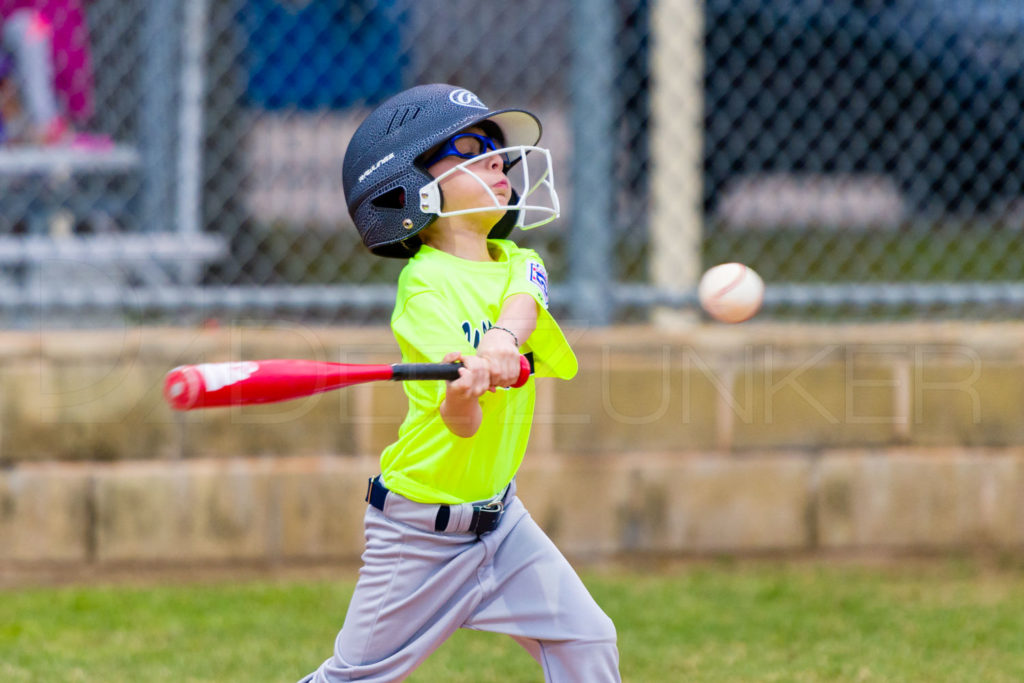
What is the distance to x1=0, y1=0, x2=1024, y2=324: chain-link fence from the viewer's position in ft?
14.2

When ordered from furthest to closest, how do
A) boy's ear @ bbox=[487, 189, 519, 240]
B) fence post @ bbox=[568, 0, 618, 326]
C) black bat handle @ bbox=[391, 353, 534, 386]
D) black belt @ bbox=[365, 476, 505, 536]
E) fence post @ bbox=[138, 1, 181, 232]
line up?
fence post @ bbox=[138, 1, 181, 232] → fence post @ bbox=[568, 0, 618, 326] → boy's ear @ bbox=[487, 189, 519, 240] → black belt @ bbox=[365, 476, 505, 536] → black bat handle @ bbox=[391, 353, 534, 386]

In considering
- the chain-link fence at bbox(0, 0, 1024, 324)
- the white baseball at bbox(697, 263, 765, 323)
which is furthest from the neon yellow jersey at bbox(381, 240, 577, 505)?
the chain-link fence at bbox(0, 0, 1024, 324)

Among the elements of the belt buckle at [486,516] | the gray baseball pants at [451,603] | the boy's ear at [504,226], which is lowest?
the gray baseball pants at [451,603]

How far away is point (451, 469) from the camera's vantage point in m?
2.50

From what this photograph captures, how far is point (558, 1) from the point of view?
14.8ft

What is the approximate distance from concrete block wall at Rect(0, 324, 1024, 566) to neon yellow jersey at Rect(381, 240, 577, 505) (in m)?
1.54

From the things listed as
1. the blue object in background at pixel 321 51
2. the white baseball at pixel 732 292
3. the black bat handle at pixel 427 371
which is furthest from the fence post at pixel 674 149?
the black bat handle at pixel 427 371

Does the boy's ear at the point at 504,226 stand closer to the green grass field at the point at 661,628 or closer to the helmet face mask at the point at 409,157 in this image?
the helmet face mask at the point at 409,157

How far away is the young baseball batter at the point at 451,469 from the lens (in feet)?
8.16

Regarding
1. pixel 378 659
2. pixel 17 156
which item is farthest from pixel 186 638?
pixel 17 156

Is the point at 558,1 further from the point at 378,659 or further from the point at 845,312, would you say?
the point at 378,659

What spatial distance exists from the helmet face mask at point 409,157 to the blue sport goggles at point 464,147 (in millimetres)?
26

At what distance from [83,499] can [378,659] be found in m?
1.89

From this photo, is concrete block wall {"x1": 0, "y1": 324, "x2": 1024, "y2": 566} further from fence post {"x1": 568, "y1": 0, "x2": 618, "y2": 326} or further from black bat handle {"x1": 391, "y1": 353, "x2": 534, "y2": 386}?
black bat handle {"x1": 391, "y1": 353, "x2": 534, "y2": 386}
